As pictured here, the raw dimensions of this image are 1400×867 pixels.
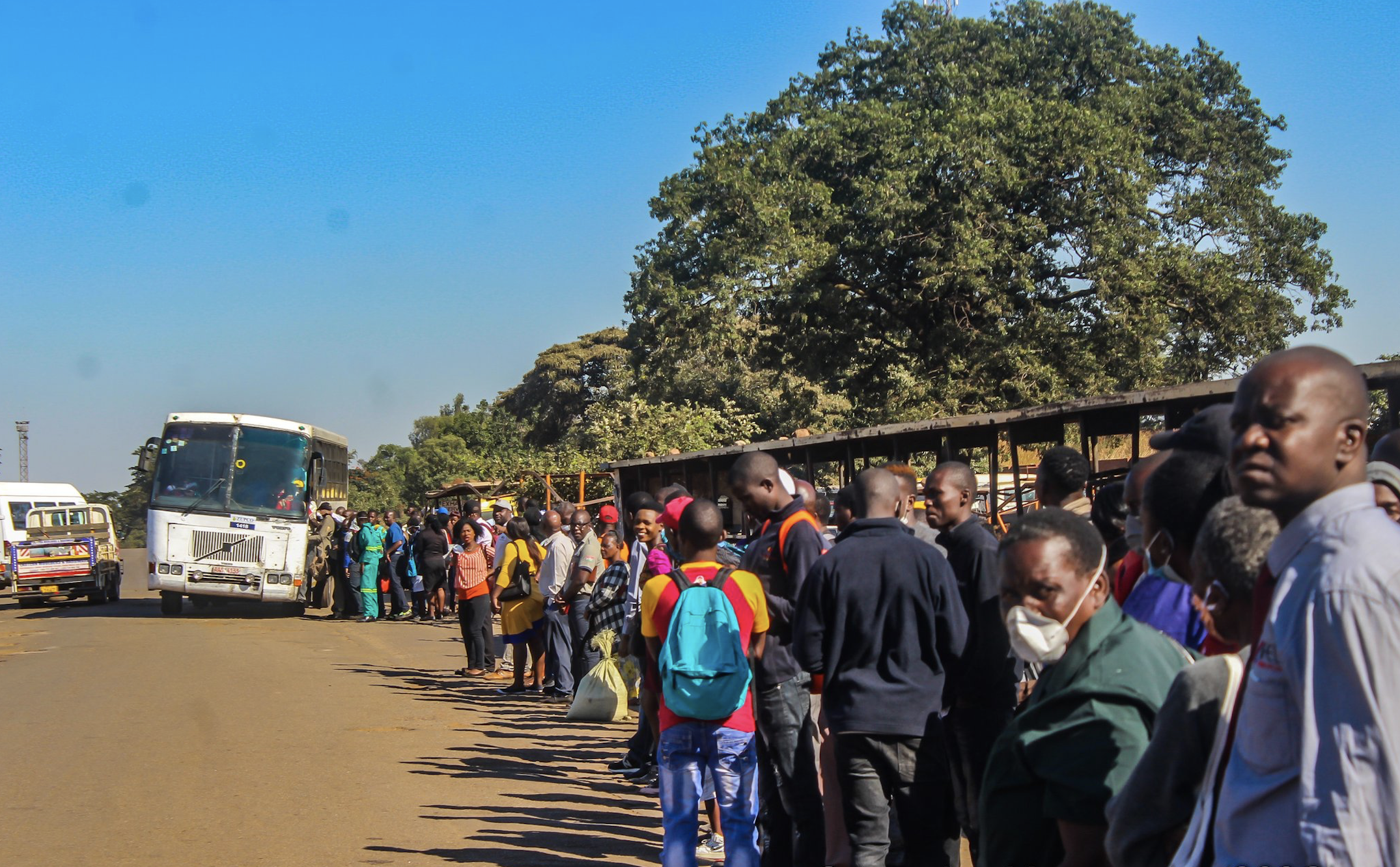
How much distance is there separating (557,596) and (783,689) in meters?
5.96

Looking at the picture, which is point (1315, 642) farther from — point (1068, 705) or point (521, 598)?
point (521, 598)

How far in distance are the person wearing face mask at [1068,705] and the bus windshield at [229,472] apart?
2250 cm

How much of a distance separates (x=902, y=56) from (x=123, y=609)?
83.5ft

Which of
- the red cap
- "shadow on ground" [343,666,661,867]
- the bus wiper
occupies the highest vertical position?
the bus wiper

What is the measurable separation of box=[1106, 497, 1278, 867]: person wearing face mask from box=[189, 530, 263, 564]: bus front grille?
75.5 ft

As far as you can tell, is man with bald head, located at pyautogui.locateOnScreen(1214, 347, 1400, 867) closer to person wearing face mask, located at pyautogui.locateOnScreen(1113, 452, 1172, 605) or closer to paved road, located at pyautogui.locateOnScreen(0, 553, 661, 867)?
person wearing face mask, located at pyautogui.locateOnScreen(1113, 452, 1172, 605)

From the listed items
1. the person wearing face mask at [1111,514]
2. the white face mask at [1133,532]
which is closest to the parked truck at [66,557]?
the person wearing face mask at [1111,514]

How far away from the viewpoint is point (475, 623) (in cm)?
1444

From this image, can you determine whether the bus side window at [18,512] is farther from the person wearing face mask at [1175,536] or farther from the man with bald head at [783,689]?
A: the person wearing face mask at [1175,536]

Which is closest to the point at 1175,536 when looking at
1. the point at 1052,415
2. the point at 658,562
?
the point at 658,562

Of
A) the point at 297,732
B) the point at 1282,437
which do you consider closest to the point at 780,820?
the point at 1282,437

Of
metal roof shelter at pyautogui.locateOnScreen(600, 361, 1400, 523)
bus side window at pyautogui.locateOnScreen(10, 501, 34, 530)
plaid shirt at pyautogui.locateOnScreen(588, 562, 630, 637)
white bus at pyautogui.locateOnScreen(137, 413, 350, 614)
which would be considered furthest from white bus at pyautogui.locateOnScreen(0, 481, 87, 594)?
plaid shirt at pyautogui.locateOnScreen(588, 562, 630, 637)

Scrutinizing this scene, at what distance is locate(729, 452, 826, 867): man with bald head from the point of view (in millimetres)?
5734

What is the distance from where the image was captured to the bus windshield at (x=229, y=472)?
2345cm
